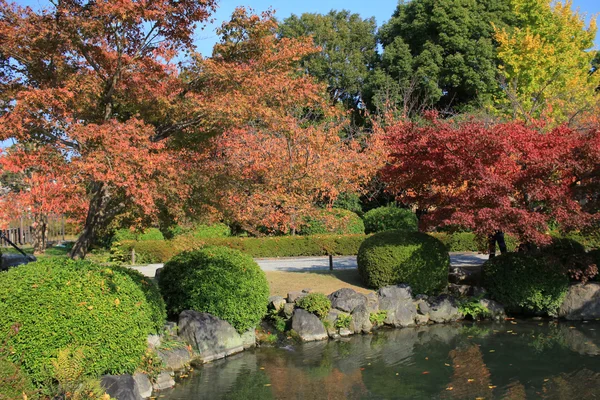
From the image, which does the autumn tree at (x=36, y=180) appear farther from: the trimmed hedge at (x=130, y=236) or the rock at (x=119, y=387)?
the trimmed hedge at (x=130, y=236)

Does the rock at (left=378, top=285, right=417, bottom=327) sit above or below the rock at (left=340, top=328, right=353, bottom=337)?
above

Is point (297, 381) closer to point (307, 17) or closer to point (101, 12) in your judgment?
point (101, 12)

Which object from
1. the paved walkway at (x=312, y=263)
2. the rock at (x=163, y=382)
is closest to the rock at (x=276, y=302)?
the rock at (x=163, y=382)

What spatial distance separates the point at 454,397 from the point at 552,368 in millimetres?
2152

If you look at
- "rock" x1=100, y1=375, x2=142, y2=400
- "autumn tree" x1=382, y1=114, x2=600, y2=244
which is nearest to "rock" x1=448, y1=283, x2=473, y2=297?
"autumn tree" x1=382, y1=114, x2=600, y2=244

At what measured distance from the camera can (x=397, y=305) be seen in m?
11.1

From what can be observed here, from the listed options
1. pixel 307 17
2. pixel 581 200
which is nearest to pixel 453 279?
pixel 581 200

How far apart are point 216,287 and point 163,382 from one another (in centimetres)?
206

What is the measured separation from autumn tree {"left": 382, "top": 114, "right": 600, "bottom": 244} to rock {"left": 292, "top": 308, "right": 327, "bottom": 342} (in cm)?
322

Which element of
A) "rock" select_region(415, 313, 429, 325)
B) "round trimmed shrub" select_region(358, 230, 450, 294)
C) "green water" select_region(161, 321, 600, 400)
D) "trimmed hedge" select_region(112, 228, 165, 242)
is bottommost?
"green water" select_region(161, 321, 600, 400)

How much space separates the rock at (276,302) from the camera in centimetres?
1062

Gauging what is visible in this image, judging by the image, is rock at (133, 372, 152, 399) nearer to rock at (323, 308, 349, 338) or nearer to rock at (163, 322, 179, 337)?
rock at (163, 322, 179, 337)

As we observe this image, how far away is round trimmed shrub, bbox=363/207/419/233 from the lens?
63.9 ft

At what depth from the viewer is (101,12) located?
6473 mm
